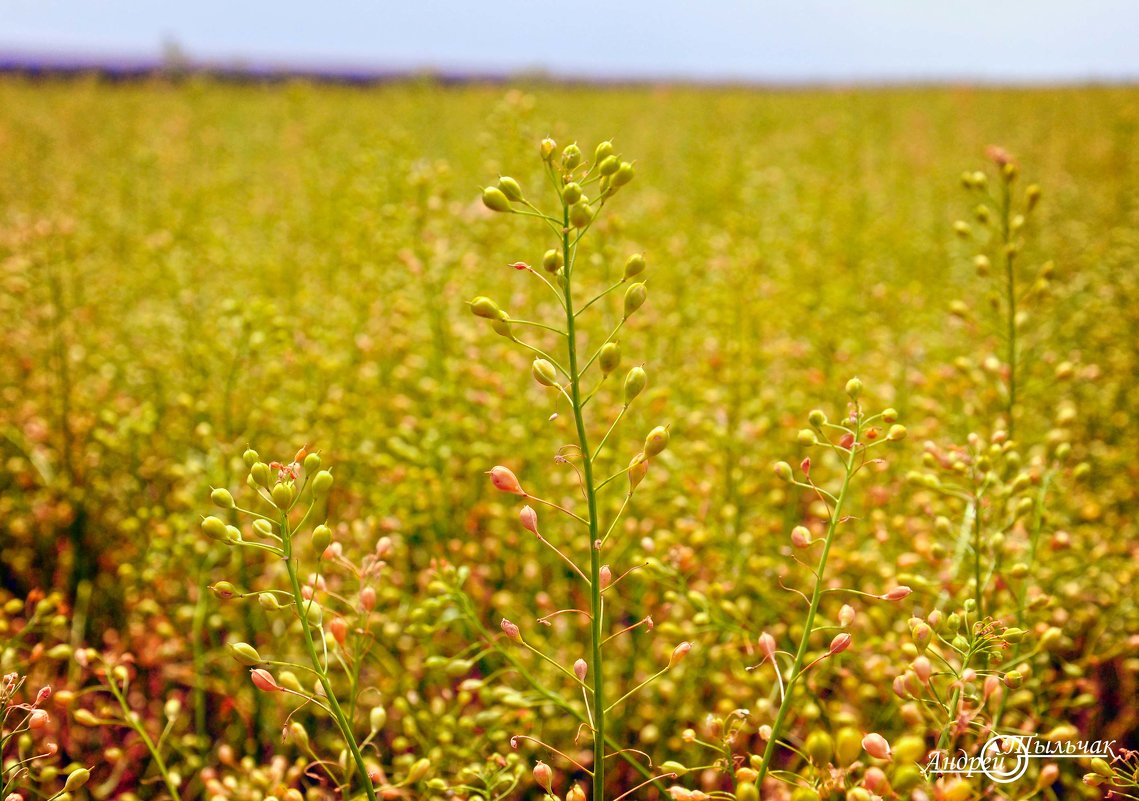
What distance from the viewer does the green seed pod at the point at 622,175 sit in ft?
3.22

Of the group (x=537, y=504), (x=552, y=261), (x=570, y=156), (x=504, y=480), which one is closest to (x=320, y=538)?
(x=504, y=480)

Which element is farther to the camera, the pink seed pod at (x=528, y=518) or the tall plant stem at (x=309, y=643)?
the pink seed pod at (x=528, y=518)

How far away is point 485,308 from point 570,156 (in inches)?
8.4

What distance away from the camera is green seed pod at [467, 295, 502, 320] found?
94 cm

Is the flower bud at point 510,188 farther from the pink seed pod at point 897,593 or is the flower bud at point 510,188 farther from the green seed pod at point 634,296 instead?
Answer: the pink seed pod at point 897,593

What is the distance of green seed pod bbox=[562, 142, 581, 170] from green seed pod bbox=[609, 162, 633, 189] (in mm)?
52

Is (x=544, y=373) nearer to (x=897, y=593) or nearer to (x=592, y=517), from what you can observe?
(x=592, y=517)

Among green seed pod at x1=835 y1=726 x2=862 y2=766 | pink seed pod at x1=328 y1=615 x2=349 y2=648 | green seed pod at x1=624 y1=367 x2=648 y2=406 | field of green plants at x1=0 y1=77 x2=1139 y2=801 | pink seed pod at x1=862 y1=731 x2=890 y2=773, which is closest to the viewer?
green seed pod at x1=835 y1=726 x2=862 y2=766

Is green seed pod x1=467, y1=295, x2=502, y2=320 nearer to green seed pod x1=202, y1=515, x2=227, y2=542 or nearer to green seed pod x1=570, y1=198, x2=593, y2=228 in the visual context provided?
green seed pod x1=570, y1=198, x2=593, y2=228

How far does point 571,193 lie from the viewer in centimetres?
92

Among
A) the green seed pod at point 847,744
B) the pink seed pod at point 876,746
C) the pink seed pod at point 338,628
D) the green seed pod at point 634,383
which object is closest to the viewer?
the green seed pod at point 847,744

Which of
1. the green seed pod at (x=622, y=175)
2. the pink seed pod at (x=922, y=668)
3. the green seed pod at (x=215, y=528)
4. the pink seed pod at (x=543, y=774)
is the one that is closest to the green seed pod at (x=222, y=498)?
Answer: the green seed pod at (x=215, y=528)

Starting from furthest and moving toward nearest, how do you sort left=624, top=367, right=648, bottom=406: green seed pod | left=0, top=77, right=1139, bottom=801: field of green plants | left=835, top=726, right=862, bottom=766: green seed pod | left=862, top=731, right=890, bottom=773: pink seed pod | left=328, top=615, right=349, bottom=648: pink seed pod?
left=0, top=77, right=1139, bottom=801: field of green plants, left=328, top=615, right=349, bottom=648: pink seed pod, left=624, top=367, right=648, bottom=406: green seed pod, left=862, top=731, right=890, bottom=773: pink seed pod, left=835, top=726, right=862, bottom=766: green seed pod
